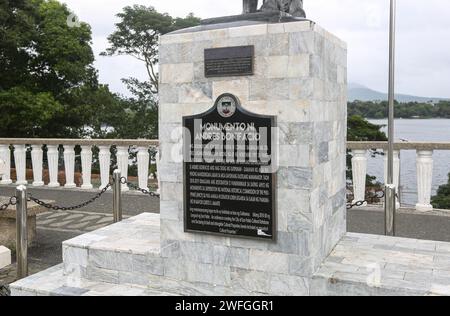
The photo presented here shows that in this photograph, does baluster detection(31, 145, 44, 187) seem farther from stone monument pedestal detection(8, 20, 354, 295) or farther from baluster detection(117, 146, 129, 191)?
stone monument pedestal detection(8, 20, 354, 295)

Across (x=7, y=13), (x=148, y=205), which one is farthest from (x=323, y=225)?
(x=7, y=13)

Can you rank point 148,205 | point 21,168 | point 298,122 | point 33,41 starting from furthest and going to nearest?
1. point 33,41
2. point 21,168
3. point 148,205
4. point 298,122

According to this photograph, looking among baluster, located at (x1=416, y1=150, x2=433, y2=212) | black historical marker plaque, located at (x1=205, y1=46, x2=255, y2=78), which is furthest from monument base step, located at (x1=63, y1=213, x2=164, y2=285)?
baluster, located at (x1=416, y1=150, x2=433, y2=212)

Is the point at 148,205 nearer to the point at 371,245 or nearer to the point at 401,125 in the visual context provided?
the point at 371,245

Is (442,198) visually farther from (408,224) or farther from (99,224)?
(99,224)

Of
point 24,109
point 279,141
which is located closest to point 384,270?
point 279,141

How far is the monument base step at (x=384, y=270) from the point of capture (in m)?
4.03

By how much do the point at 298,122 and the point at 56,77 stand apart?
17.8 meters

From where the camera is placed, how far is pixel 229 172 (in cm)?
456

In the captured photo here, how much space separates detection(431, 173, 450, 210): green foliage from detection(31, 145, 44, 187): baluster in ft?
50.6

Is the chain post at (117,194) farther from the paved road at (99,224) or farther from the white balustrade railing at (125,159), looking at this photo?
the white balustrade railing at (125,159)

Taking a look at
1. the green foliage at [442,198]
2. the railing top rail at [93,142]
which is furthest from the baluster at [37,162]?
the green foliage at [442,198]

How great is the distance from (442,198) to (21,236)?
18.5 meters
